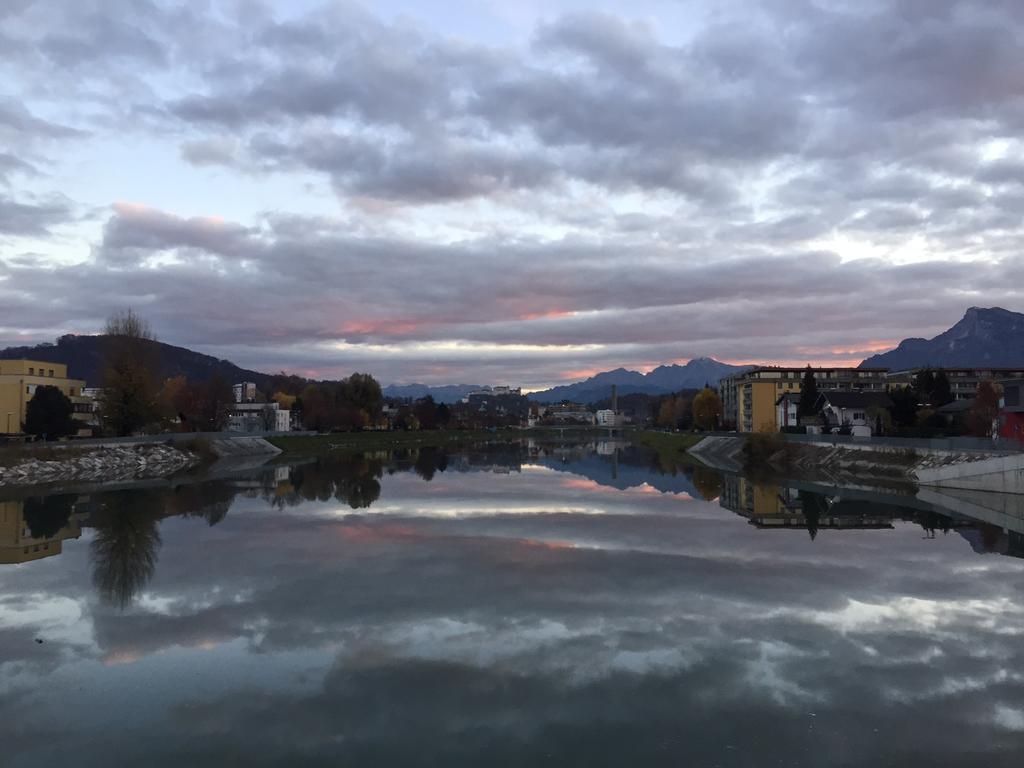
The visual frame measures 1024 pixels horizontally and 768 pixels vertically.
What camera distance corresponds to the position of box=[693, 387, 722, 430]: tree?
13238 cm

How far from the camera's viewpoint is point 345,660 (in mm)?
12781

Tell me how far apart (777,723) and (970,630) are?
752 cm

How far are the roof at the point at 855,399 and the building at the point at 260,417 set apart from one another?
95698mm

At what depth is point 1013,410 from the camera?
161ft

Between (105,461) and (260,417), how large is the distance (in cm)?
8917

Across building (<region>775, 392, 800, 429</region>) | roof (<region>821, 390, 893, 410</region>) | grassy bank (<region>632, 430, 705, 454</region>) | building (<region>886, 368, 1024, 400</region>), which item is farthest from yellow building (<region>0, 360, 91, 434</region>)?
building (<region>886, 368, 1024, 400</region>)

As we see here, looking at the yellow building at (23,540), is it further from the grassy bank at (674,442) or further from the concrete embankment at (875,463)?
the grassy bank at (674,442)

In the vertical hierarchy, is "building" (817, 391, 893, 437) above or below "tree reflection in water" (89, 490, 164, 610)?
above

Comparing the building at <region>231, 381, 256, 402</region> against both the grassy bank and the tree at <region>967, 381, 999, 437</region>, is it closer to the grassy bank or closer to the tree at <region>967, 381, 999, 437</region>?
the grassy bank

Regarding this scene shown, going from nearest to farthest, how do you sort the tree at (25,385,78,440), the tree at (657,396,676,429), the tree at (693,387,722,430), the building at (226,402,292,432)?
the tree at (25,385,78,440)
the tree at (693,387,722,430)
the building at (226,402,292,432)
the tree at (657,396,676,429)

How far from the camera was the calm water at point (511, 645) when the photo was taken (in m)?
9.63

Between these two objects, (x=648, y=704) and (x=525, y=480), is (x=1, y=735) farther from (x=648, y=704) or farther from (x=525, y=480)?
(x=525, y=480)

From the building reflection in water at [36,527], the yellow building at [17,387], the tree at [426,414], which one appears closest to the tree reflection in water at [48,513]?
the building reflection in water at [36,527]

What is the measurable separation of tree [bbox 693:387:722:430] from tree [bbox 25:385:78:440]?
101 metres
